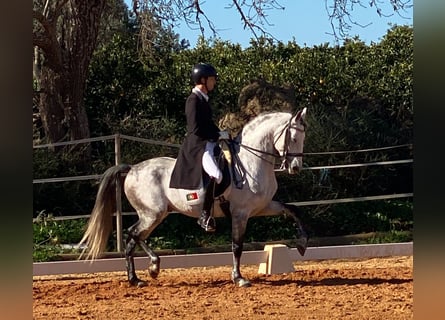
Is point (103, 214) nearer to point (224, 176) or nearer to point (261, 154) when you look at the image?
point (224, 176)

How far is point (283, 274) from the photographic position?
20.9 feet

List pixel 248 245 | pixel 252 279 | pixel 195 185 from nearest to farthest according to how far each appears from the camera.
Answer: pixel 195 185 < pixel 252 279 < pixel 248 245

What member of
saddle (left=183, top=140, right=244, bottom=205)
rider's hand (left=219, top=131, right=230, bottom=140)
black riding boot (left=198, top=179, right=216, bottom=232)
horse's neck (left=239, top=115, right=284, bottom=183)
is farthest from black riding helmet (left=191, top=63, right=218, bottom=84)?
black riding boot (left=198, top=179, right=216, bottom=232)

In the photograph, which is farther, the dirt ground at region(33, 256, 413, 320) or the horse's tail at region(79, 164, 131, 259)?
the horse's tail at region(79, 164, 131, 259)

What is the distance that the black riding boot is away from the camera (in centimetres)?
576

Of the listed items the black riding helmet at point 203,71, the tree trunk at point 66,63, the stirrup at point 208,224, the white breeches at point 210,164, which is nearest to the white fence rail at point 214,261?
the stirrup at point 208,224

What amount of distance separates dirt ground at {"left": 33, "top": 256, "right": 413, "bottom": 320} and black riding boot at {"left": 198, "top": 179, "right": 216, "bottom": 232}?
512 mm

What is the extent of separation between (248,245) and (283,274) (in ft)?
3.81

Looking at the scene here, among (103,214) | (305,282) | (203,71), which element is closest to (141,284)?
(103,214)

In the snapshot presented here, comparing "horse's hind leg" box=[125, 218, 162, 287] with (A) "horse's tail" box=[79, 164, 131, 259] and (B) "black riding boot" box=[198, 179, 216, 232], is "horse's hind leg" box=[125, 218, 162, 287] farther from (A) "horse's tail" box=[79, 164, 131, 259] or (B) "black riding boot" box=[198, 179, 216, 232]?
(B) "black riding boot" box=[198, 179, 216, 232]

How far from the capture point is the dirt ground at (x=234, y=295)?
4.98 meters

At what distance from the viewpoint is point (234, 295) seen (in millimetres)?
5578
